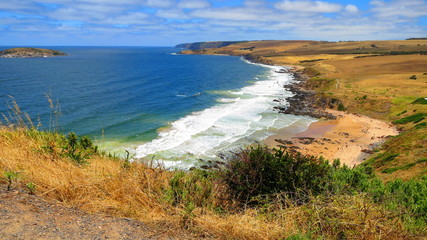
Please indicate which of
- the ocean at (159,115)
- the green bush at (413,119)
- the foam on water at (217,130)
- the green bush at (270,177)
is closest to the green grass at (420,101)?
the green bush at (413,119)

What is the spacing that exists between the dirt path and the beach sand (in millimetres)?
23838

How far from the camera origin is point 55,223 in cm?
449

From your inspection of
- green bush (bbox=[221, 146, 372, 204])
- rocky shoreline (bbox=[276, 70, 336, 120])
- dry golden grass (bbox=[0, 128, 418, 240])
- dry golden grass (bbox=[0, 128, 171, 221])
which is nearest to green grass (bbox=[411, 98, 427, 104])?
rocky shoreline (bbox=[276, 70, 336, 120])

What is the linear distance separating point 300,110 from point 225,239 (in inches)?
1672

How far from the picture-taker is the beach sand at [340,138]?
2743 centimetres

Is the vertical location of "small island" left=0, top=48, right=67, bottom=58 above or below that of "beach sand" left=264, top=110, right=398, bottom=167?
above

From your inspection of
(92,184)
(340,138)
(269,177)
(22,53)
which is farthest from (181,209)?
(22,53)

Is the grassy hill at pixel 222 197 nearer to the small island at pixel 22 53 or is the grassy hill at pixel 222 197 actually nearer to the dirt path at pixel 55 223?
the dirt path at pixel 55 223

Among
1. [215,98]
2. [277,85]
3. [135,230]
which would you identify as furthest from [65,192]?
[277,85]

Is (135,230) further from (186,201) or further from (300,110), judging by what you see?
(300,110)

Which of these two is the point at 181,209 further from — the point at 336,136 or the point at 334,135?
the point at 334,135

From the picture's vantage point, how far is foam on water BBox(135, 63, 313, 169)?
84.0 feet

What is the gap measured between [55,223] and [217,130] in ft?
93.8

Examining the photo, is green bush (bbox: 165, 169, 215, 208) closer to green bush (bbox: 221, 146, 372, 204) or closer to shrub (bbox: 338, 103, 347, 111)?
green bush (bbox: 221, 146, 372, 204)
